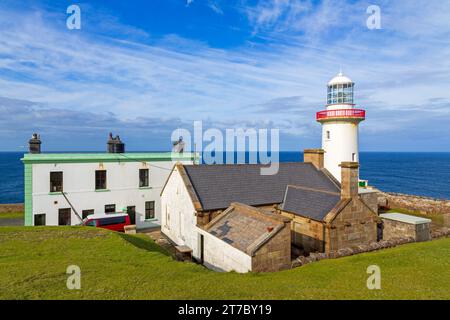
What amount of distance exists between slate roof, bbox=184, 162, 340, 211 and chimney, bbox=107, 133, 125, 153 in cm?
891

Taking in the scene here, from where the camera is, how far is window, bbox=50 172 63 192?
2189cm

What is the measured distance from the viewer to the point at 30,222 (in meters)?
21.3

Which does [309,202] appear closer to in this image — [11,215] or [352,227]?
[352,227]

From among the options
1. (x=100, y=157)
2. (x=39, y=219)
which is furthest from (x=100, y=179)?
(x=39, y=219)

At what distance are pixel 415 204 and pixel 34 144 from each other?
40.2 m

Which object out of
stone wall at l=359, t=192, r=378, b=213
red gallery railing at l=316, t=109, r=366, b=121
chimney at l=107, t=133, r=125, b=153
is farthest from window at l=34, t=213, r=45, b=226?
stone wall at l=359, t=192, r=378, b=213

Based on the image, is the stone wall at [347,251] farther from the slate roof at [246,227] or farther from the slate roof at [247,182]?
the slate roof at [247,182]

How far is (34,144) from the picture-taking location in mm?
22703

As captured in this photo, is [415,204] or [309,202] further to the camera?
[415,204]

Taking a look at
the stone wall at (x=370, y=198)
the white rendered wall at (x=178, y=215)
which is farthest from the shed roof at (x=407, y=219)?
the white rendered wall at (x=178, y=215)

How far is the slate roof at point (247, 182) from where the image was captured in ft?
62.1

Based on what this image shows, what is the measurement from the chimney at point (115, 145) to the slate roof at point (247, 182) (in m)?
8.91

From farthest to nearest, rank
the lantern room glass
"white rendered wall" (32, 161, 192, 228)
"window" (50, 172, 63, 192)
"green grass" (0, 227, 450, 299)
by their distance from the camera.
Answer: the lantern room glass → "window" (50, 172, 63, 192) → "white rendered wall" (32, 161, 192, 228) → "green grass" (0, 227, 450, 299)

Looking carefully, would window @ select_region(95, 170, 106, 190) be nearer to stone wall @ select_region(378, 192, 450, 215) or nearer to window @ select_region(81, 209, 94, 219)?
window @ select_region(81, 209, 94, 219)
